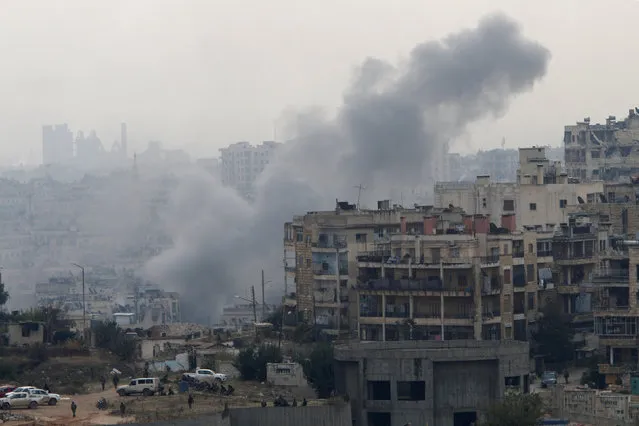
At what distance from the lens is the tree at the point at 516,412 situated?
52594 millimetres

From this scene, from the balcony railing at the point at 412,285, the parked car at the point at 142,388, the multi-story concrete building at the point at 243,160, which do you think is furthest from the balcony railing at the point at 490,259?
the multi-story concrete building at the point at 243,160

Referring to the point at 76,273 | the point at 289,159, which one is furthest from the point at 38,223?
the point at 289,159

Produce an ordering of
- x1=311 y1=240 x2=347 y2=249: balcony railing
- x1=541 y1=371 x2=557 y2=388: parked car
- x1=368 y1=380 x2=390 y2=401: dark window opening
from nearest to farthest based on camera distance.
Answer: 1. x1=368 y1=380 x2=390 y2=401: dark window opening
2. x1=541 y1=371 x2=557 y2=388: parked car
3. x1=311 y1=240 x2=347 y2=249: balcony railing

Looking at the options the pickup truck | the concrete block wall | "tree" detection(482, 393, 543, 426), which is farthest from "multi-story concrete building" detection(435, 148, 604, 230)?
"tree" detection(482, 393, 543, 426)

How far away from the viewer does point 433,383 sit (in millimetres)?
57188

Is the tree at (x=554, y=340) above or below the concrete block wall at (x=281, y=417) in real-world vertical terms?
above

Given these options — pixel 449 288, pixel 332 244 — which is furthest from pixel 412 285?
pixel 332 244

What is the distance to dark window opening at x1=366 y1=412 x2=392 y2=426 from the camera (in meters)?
57.5

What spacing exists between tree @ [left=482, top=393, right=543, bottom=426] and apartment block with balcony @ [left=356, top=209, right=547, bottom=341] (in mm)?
9723

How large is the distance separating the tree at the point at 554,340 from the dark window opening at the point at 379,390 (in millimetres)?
7953

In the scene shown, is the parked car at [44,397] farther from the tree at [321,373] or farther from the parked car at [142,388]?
the tree at [321,373]

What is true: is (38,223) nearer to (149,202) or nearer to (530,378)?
(149,202)

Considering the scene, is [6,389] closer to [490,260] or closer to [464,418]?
[464,418]

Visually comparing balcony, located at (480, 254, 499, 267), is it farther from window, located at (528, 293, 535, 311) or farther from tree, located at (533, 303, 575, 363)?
tree, located at (533, 303, 575, 363)
